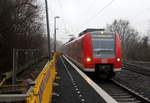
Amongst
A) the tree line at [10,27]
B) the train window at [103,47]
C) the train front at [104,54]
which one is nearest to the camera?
the train front at [104,54]

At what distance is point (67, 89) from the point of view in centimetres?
1030

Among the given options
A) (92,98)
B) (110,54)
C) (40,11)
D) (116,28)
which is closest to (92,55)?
(110,54)

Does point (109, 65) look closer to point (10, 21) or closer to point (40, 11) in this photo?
point (10, 21)

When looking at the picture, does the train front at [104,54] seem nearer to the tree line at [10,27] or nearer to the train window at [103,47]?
the train window at [103,47]

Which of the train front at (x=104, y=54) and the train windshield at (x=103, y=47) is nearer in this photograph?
the train front at (x=104, y=54)

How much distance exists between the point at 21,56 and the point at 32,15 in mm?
6628

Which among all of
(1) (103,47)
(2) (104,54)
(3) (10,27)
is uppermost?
(3) (10,27)

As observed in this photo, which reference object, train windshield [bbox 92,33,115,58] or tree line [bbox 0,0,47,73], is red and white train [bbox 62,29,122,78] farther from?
tree line [bbox 0,0,47,73]

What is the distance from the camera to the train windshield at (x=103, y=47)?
13.6 m

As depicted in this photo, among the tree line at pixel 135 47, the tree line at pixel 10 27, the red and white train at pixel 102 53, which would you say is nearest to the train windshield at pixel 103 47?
the red and white train at pixel 102 53

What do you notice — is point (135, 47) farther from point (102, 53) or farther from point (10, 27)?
point (102, 53)

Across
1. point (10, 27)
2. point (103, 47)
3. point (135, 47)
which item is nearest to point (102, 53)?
point (103, 47)

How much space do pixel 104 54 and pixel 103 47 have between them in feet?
1.56

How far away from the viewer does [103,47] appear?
13852 mm
